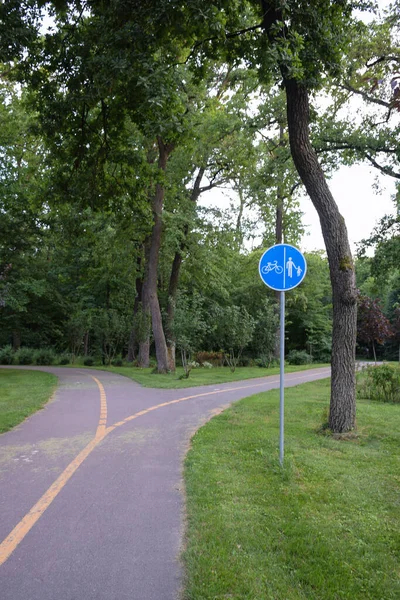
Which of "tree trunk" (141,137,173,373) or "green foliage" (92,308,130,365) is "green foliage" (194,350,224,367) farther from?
"tree trunk" (141,137,173,373)

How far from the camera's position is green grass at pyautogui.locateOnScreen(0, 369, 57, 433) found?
927 centimetres

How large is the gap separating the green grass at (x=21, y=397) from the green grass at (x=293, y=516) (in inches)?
162

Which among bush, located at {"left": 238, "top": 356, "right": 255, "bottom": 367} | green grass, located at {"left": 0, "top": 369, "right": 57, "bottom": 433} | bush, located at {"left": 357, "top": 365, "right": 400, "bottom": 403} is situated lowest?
green grass, located at {"left": 0, "top": 369, "right": 57, "bottom": 433}

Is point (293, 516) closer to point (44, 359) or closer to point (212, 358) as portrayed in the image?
point (212, 358)

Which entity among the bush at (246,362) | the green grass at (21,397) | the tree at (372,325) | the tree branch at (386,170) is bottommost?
the green grass at (21,397)

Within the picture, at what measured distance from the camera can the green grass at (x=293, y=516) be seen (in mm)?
3131

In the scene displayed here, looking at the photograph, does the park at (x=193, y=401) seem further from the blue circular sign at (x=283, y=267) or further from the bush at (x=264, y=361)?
the bush at (x=264, y=361)

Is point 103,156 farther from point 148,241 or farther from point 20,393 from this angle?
point 148,241

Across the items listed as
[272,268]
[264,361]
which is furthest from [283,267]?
[264,361]

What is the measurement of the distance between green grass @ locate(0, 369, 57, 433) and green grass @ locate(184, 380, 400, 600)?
4.12 m

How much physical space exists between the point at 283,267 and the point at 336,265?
2.28 meters

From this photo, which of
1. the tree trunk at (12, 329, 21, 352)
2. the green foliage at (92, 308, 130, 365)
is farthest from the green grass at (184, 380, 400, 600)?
the tree trunk at (12, 329, 21, 352)

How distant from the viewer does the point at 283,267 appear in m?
6.47

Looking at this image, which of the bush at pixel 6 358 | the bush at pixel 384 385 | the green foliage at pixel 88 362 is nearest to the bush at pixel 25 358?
the bush at pixel 6 358
